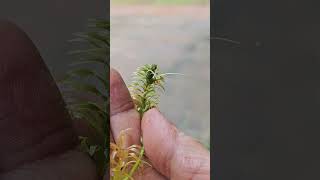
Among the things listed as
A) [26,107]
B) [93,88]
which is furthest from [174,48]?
[26,107]

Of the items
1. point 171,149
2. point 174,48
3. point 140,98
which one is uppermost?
point 174,48

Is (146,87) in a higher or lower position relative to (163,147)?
higher

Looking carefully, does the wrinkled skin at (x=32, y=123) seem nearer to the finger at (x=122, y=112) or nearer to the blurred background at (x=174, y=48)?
the finger at (x=122, y=112)

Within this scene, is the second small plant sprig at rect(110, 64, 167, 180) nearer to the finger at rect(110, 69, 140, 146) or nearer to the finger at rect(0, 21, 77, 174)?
the finger at rect(110, 69, 140, 146)

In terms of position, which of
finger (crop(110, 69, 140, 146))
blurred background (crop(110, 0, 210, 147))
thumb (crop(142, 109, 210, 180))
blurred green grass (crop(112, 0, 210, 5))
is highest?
blurred green grass (crop(112, 0, 210, 5))

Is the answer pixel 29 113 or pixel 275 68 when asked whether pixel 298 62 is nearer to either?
pixel 275 68

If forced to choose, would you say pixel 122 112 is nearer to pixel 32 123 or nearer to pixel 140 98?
pixel 140 98

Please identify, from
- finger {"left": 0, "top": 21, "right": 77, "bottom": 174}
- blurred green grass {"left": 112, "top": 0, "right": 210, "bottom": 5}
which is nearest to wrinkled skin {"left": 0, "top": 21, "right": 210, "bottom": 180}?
finger {"left": 0, "top": 21, "right": 77, "bottom": 174}
